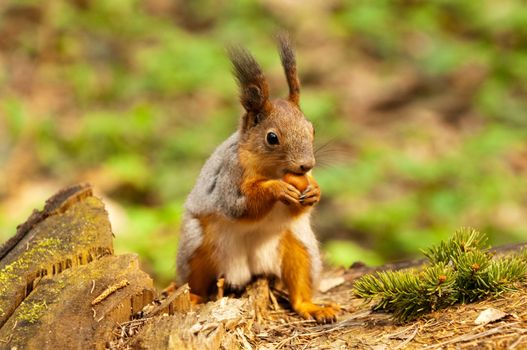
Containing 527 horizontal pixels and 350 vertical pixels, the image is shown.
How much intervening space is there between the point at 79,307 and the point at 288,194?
88 centimetres

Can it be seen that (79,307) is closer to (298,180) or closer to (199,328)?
(199,328)

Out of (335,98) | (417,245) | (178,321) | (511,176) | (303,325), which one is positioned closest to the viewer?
(178,321)

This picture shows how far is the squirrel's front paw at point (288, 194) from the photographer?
8.95 feet

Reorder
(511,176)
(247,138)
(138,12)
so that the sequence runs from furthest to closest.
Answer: (138,12) < (511,176) < (247,138)

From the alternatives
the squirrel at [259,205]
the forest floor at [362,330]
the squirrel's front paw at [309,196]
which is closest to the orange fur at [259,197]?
the squirrel at [259,205]

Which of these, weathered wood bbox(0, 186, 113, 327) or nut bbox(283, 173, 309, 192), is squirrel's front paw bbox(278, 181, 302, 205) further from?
weathered wood bbox(0, 186, 113, 327)

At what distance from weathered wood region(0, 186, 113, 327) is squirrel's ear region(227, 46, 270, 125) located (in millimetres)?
722

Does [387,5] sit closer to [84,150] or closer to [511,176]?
[511,176]

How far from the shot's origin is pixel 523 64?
7234 millimetres

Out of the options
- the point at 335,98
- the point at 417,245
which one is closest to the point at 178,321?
the point at 417,245

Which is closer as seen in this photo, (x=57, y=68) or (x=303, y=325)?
(x=303, y=325)

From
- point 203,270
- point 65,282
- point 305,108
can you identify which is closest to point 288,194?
point 203,270

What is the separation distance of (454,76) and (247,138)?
5119 millimetres

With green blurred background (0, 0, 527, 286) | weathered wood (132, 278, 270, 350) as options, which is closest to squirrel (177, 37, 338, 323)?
weathered wood (132, 278, 270, 350)
